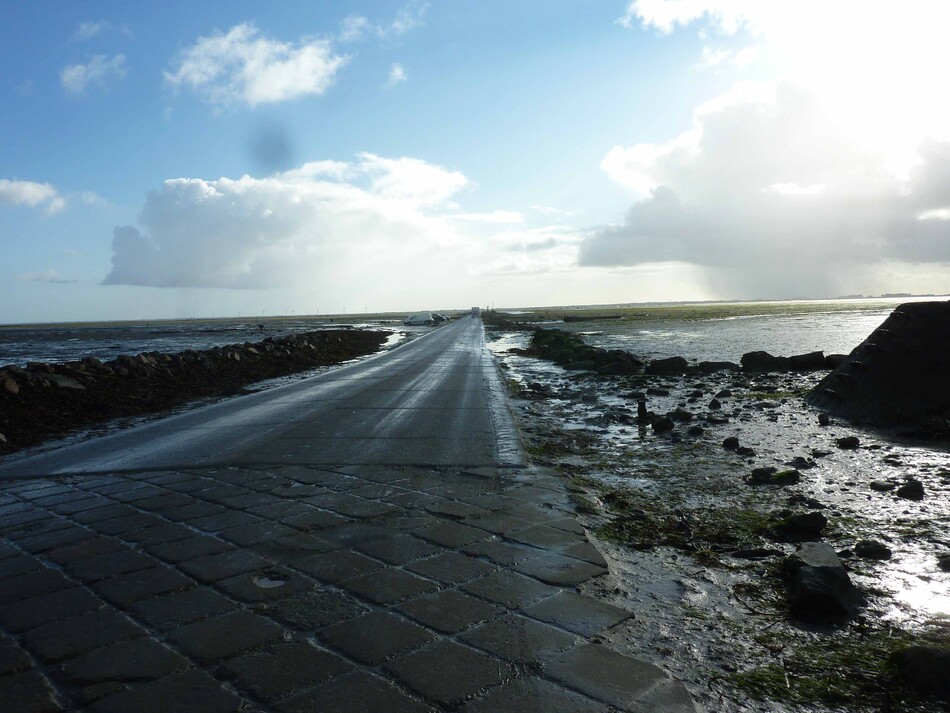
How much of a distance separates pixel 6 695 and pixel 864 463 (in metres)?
8.37

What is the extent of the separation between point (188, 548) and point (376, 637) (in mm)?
2120

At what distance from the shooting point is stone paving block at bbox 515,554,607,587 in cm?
397

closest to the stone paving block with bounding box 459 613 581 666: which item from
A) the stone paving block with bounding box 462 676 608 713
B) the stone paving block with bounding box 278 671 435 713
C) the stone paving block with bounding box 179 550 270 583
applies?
the stone paving block with bounding box 462 676 608 713

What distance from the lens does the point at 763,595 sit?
12.7ft

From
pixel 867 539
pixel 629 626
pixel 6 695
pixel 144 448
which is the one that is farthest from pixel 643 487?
pixel 144 448

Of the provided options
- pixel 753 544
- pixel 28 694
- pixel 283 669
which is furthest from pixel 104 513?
pixel 753 544

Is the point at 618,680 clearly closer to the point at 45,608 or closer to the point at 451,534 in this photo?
the point at 451,534

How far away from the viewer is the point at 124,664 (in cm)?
296

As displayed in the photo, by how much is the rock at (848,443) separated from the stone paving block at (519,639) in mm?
Result: 6841

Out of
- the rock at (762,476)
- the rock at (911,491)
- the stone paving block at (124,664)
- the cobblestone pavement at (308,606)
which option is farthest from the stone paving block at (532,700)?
the rock at (911,491)

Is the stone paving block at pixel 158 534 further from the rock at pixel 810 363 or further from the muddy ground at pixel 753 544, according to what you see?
the rock at pixel 810 363

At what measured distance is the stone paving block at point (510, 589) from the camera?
363 cm

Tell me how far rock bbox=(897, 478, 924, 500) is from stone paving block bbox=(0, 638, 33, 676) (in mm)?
7051

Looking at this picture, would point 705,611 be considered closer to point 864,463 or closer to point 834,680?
point 834,680
